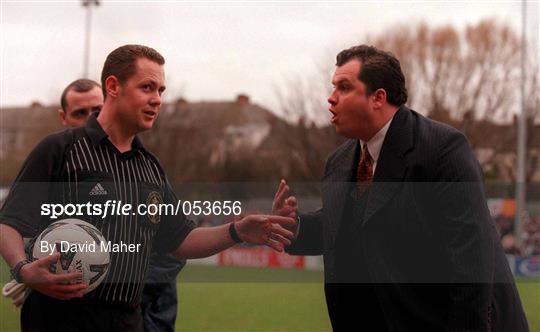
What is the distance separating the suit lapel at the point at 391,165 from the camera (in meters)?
3.58

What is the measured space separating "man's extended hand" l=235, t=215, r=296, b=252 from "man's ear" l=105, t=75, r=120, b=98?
0.77m

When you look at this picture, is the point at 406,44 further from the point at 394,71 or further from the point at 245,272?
the point at 394,71

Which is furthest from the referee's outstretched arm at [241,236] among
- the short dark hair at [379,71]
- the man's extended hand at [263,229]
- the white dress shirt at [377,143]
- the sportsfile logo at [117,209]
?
the short dark hair at [379,71]

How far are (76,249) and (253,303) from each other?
31.2ft

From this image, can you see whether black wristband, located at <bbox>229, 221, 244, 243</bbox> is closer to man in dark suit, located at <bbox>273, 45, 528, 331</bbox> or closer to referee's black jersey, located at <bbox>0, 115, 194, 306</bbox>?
man in dark suit, located at <bbox>273, 45, 528, 331</bbox>

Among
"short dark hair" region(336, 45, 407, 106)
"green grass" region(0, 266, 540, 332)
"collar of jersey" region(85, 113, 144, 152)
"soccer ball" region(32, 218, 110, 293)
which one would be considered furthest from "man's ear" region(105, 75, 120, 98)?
"green grass" region(0, 266, 540, 332)

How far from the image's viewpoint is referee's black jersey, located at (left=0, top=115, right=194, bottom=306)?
341cm

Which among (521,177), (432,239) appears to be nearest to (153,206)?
(432,239)

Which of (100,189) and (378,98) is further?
(378,98)

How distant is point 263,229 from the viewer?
3959 millimetres

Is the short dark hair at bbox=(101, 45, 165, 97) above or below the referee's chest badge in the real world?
above

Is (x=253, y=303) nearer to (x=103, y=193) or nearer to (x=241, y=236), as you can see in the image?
(x=241, y=236)

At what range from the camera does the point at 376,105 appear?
12.2 ft

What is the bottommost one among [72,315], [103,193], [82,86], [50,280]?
[72,315]
